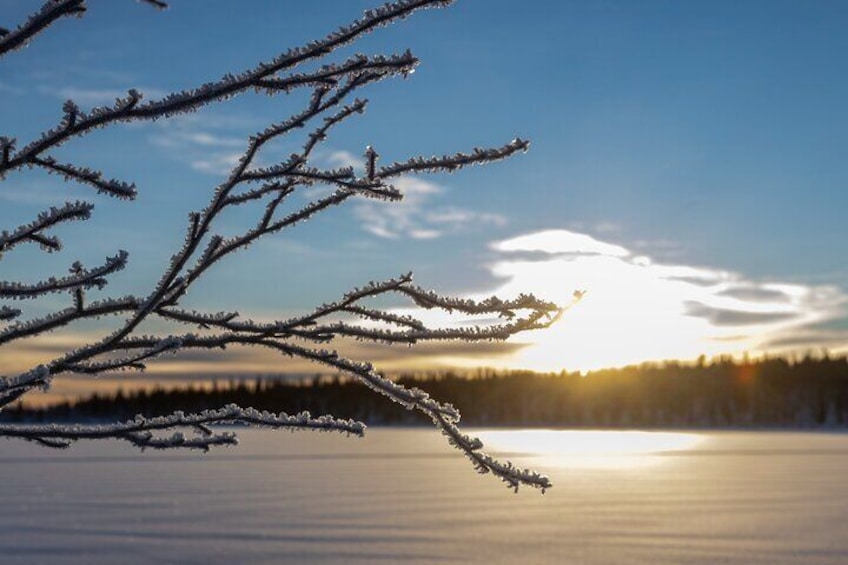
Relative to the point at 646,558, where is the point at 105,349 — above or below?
above

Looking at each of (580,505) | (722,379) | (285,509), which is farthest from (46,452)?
(722,379)

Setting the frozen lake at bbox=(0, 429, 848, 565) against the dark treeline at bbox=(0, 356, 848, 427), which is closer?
the frozen lake at bbox=(0, 429, 848, 565)

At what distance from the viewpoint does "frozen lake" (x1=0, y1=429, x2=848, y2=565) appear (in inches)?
251

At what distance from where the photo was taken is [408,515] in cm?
838

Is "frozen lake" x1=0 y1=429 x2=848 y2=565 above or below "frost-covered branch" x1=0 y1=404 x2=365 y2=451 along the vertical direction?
below

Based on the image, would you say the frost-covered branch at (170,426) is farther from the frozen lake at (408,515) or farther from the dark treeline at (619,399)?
the dark treeline at (619,399)

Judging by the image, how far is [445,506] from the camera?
9086mm

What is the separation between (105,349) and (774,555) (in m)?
5.11

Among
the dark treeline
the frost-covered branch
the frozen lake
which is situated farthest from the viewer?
the dark treeline

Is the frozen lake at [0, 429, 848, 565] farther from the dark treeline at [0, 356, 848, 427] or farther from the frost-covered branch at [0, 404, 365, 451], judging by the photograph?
the dark treeline at [0, 356, 848, 427]

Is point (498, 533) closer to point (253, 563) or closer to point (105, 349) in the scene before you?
point (253, 563)

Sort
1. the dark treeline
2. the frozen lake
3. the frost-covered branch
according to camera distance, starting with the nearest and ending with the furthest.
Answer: the frost-covered branch, the frozen lake, the dark treeline

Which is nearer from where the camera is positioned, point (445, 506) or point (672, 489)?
point (445, 506)

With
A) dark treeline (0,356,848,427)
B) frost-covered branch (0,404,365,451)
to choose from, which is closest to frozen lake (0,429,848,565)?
frost-covered branch (0,404,365,451)
